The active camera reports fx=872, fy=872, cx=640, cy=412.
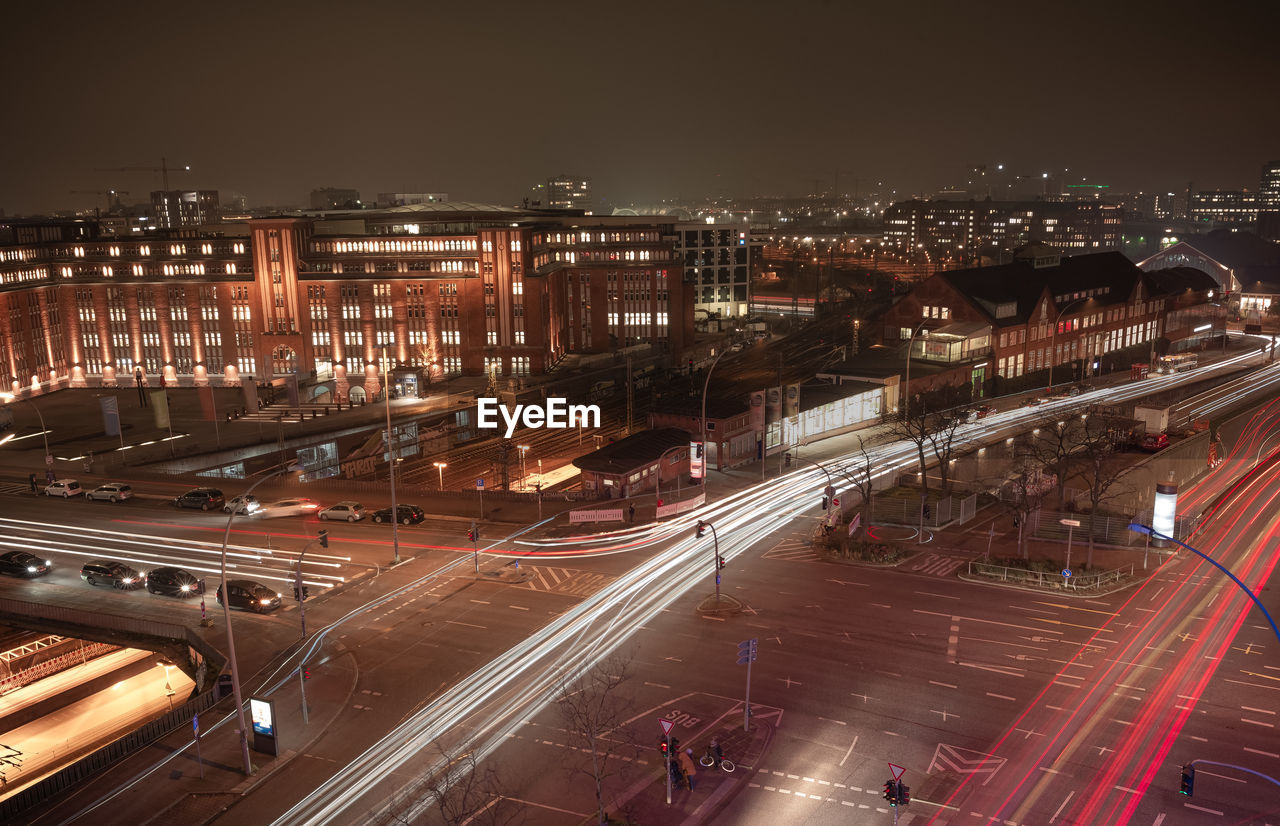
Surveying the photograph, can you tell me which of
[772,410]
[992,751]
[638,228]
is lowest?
[992,751]

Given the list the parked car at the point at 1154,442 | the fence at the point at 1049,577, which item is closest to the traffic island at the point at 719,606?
the fence at the point at 1049,577

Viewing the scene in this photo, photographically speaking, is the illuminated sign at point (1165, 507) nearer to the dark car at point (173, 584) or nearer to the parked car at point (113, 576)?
the dark car at point (173, 584)

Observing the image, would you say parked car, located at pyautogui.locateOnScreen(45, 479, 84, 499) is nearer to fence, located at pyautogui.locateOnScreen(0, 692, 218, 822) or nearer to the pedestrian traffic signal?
fence, located at pyautogui.locateOnScreen(0, 692, 218, 822)

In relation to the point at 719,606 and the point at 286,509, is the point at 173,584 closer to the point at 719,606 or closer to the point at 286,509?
the point at 286,509

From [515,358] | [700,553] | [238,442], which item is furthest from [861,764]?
[515,358]

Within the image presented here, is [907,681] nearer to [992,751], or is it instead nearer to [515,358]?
[992,751]

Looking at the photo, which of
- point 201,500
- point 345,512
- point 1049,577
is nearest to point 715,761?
point 1049,577
